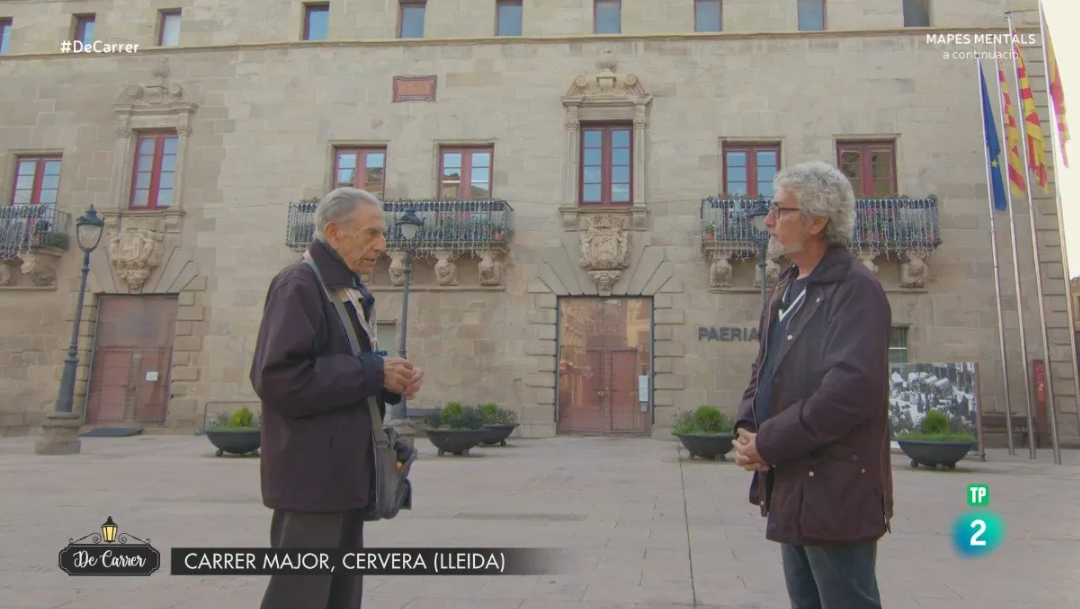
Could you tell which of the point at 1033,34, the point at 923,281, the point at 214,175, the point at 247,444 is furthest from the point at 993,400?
the point at 214,175

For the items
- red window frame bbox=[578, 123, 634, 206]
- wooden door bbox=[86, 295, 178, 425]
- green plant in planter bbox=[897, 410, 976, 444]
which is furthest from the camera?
wooden door bbox=[86, 295, 178, 425]

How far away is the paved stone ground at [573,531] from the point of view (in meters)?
4.23

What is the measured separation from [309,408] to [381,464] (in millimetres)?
354

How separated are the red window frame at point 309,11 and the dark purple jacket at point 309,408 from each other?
2117cm

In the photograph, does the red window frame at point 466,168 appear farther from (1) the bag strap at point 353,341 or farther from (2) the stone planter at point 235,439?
(1) the bag strap at point 353,341

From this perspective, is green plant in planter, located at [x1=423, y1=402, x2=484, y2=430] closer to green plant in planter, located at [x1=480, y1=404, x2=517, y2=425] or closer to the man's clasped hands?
green plant in planter, located at [x1=480, y1=404, x2=517, y2=425]

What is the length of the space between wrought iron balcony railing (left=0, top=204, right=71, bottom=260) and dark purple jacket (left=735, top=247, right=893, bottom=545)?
74.4 feet

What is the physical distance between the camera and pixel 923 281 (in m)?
17.7

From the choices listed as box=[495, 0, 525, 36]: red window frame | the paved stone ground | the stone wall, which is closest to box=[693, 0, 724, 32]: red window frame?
the stone wall

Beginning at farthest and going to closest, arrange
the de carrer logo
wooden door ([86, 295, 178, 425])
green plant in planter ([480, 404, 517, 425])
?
wooden door ([86, 295, 178, 425]) < green plant in planter ([480, 404, 517, 425]) < the de carrer logo

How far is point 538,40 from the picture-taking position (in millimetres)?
19812

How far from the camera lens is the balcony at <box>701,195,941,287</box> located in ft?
57.2

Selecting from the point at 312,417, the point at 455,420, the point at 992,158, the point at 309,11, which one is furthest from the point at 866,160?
the point at 312,417

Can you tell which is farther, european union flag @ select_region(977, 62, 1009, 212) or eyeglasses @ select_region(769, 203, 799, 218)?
european union flag @ select_region(977, 62, 1009, 212)
